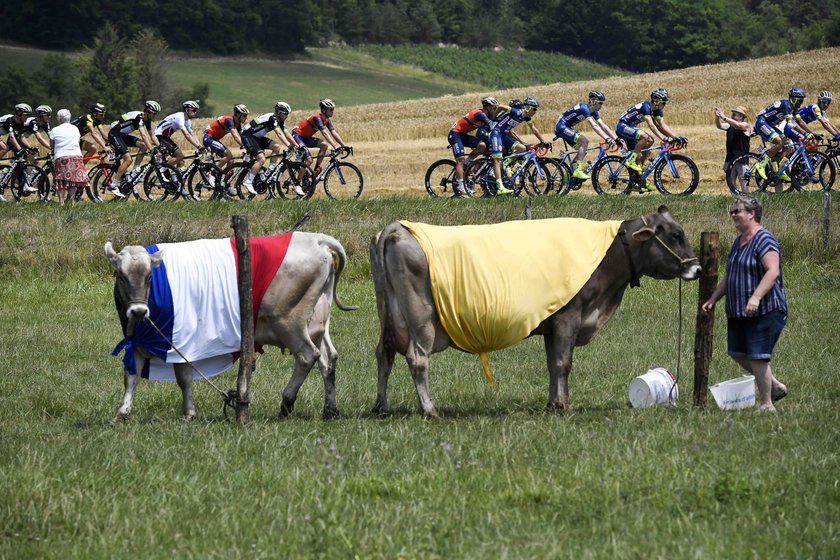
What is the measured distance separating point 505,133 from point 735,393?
1824 cm

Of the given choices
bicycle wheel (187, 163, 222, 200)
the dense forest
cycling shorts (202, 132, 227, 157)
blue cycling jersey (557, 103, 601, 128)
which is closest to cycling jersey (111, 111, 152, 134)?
cycling shorts (202, 132, 227, 157)

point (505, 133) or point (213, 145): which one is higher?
point (505, 133)

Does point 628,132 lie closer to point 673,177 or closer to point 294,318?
point 673,177

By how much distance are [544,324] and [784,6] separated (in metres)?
165

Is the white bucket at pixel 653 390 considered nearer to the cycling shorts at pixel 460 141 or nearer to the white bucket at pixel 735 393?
the white bucket at pixel 735 393

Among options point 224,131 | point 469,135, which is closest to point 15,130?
point 224,131

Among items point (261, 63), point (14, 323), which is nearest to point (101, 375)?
point (14, 323)

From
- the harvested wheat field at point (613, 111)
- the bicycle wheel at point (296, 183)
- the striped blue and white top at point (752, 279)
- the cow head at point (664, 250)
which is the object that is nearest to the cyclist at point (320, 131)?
the bicycle wheel at point (296, 183)

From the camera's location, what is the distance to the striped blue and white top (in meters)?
11.9

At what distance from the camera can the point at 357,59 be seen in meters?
140

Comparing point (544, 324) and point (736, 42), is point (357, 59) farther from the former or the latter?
point (544, 324)

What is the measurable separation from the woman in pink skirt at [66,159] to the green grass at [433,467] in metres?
12.2

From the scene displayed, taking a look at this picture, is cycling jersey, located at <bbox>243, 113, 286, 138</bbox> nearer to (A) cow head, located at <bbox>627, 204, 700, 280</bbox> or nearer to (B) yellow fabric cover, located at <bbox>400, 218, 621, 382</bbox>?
(B) yellow fabric cover, located at <bbox>400, 218, 621, 382</bbox>

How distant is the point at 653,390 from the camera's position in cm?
1259
